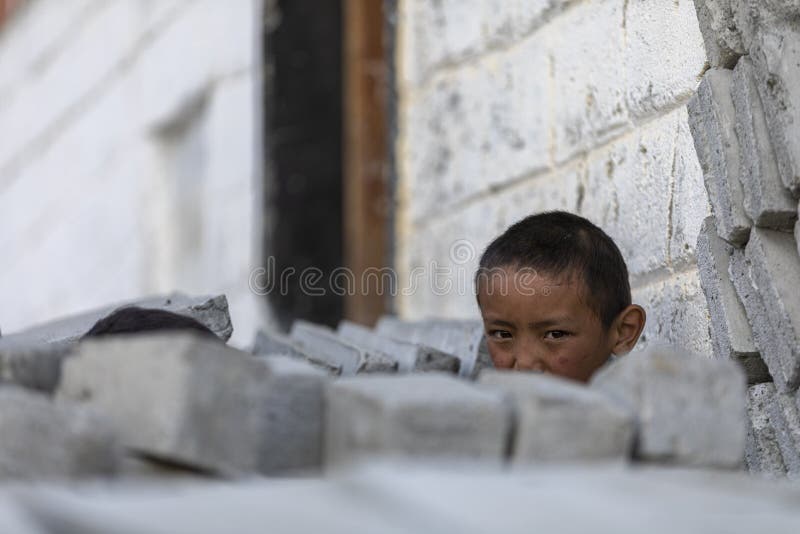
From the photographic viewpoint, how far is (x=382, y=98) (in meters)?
5.94

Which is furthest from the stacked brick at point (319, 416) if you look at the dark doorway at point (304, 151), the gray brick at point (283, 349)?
the dark doorway at point (304, 151)

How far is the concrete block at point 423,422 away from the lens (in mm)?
1600

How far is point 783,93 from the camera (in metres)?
2.54

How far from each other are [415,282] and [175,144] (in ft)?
7.99

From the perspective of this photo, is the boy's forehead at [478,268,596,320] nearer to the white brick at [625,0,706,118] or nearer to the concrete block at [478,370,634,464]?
the white brick at [625,0,706,118]

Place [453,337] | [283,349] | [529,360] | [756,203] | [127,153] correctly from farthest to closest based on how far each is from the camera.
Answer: [127,153] < [453,337] < [283,349] < [529,360] < [756,203]

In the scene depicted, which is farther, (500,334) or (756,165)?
(500,334)

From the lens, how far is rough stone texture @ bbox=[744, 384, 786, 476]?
2.71m

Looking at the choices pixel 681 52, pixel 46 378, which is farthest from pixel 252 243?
pixel 46 378

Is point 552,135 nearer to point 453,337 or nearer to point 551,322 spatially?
point 453,337

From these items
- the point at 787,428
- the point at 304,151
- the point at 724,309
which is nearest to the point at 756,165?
the point at 724,309

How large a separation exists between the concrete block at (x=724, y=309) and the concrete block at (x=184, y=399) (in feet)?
4.34

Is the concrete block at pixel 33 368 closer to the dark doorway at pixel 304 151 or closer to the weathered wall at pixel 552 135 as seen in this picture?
the weathered wall at pixel 552 135

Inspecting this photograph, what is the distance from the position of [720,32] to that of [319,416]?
1407mm
